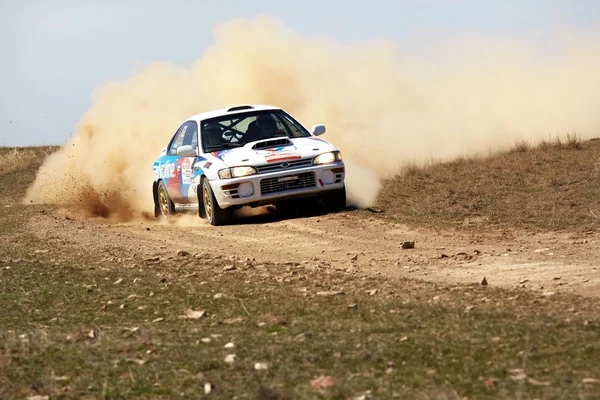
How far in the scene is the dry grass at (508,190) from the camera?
12.9 m

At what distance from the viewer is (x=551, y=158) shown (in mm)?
19094

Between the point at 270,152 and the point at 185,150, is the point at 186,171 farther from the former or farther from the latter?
the point at 270,152

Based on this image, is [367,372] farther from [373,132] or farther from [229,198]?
[373,132]

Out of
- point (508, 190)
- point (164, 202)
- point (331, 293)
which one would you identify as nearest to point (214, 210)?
point (164, 202)

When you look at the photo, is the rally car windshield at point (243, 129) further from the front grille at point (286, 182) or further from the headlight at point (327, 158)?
the front grille at point (286, 182)

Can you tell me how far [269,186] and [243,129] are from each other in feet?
4.28

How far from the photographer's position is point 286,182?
1343 centimetres

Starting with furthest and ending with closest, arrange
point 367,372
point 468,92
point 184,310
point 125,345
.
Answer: point 468,92, point 184,310, point 125,345, point 367,372

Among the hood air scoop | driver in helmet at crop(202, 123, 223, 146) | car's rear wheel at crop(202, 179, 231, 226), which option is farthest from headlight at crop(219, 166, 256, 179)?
driver in helmet at crop(202, 123, 223, 146)

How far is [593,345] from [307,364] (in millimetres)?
1535

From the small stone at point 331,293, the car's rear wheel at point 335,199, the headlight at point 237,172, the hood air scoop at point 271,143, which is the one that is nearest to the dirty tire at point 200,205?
the headlight at point 237,172

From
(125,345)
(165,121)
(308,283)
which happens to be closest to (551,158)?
(165,121)

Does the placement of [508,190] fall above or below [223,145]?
below

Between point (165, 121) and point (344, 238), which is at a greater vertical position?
point (165, 121)
